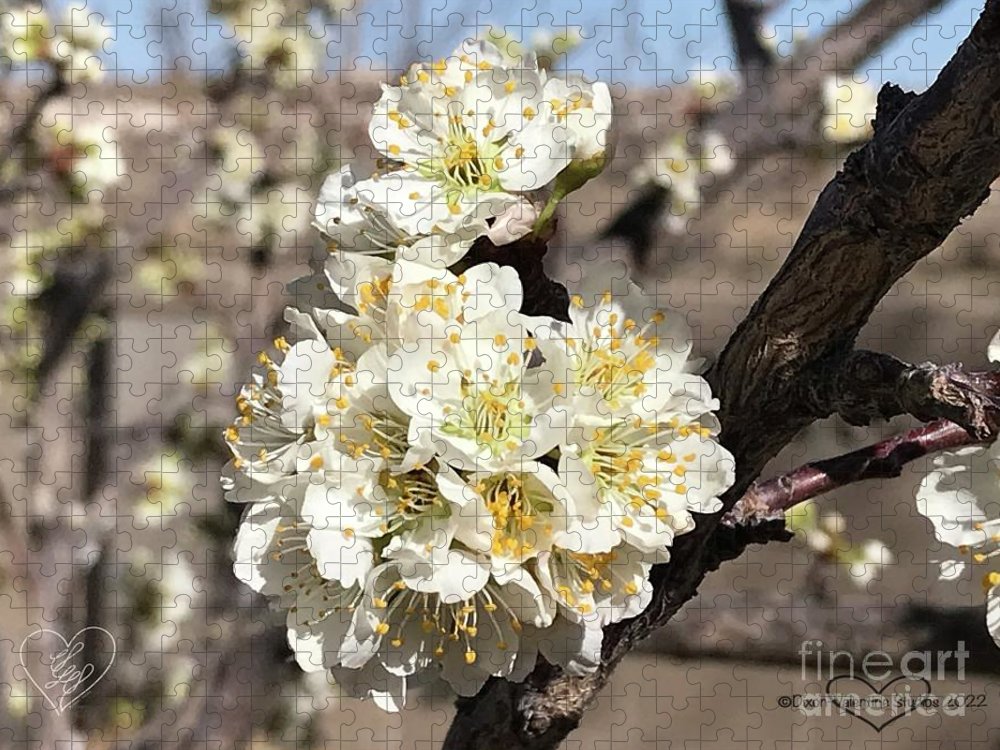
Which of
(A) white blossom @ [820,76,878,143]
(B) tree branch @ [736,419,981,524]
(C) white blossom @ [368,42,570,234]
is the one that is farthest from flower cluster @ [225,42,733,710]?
(A) white blossom @ [820,76,878,143]

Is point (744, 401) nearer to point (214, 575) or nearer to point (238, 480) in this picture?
point (238, 480)

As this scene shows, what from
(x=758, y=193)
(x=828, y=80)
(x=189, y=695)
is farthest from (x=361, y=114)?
(x=189, y=695)

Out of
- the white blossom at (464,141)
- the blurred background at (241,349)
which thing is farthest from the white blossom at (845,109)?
the white blossom at (464,141)

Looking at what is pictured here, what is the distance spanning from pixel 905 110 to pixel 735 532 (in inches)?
11.1

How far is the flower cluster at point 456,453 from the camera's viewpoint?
1.82 ft

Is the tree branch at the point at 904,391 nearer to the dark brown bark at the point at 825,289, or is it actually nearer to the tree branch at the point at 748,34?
the dark brown bark at the point at 825,289

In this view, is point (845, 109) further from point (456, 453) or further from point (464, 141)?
point (456, 453)

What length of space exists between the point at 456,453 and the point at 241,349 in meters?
1.41

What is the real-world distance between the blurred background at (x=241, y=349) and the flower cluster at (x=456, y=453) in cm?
49

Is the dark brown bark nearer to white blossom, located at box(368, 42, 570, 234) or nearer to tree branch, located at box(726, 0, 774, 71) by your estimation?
white blossom, located at box(368, 42, 570, 234)

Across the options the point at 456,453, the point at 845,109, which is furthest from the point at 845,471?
the point at 845,109

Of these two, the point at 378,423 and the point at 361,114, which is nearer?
the point at 378,423

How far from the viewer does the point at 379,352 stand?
574 millimetres

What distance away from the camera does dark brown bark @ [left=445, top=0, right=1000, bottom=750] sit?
0.47 meters
